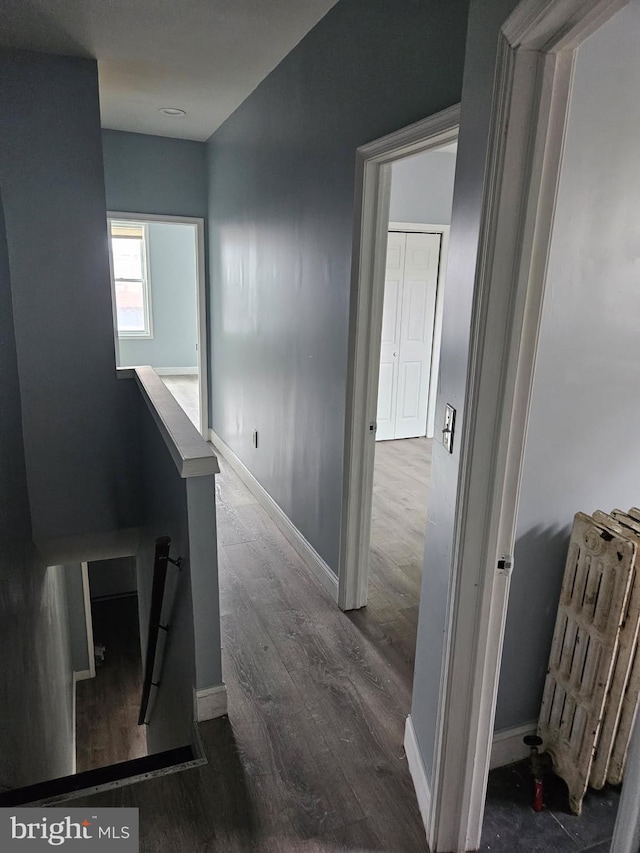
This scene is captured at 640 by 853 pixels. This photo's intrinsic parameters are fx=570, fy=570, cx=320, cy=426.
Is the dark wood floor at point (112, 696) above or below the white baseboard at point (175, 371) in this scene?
below

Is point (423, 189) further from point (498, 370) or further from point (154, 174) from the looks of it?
point (498, 370)

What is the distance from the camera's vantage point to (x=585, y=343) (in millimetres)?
1704

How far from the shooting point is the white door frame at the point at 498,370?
46.5 inches

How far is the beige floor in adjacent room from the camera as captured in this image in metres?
7.49

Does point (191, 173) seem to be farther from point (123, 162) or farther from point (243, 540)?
point (243, 540)

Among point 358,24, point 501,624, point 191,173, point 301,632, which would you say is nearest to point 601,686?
point 501,624

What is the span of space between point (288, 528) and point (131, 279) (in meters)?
6.65

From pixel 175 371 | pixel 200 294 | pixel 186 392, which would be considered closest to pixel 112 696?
pixel 200 294

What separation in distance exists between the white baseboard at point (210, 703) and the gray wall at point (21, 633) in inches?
30.9

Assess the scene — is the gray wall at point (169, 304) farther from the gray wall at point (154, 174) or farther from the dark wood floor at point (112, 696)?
the dark wood floor at point (112, 696)

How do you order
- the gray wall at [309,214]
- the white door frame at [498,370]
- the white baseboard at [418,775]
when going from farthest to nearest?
the gray wall at [309,214]
the white baseboard at [418,775]
the white door frame at [498,370]

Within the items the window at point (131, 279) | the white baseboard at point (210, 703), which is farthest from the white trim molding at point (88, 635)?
the window at point (131, 279)

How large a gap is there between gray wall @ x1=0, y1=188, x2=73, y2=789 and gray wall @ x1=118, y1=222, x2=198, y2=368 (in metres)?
5.42

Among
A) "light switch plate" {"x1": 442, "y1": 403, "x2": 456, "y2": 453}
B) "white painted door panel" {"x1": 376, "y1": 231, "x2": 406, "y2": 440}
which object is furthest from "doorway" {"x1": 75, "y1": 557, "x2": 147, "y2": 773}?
"light switch plate" {"x1": 442, "y1": 403, "x2": 456, "y2": 453}
